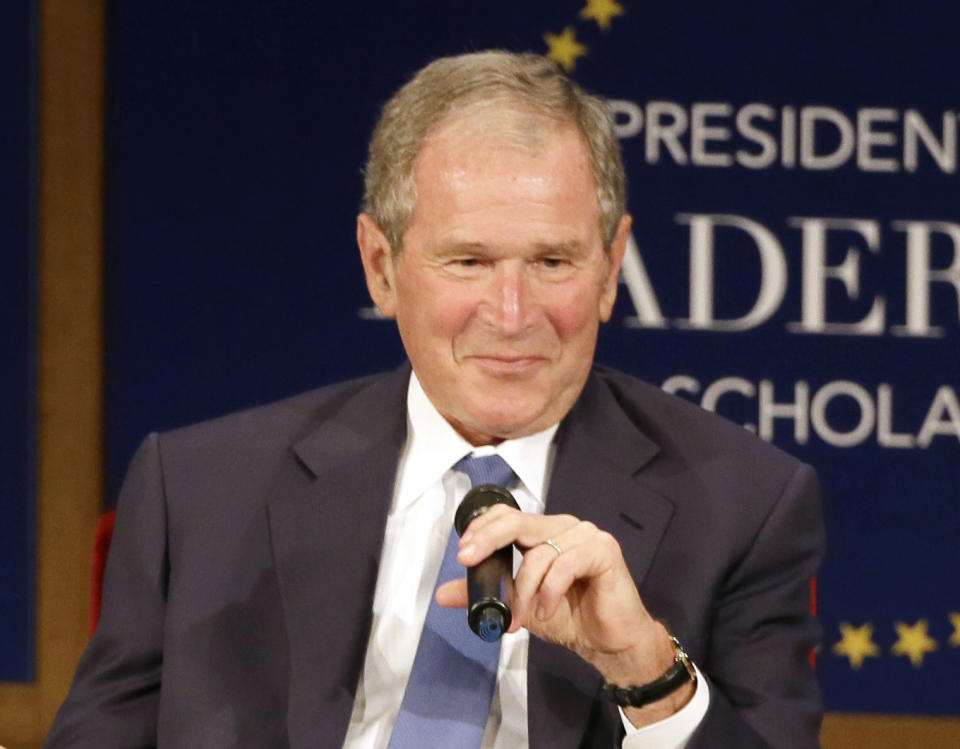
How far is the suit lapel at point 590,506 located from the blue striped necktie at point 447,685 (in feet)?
0.17

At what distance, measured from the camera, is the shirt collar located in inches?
62.9

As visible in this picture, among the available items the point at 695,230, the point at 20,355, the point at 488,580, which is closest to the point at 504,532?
the point at 488,580

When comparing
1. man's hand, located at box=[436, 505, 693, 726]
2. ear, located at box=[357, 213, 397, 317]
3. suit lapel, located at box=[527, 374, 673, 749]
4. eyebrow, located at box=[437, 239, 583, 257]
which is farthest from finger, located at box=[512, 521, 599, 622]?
ear, located at box=[357, 213, 397, 317]

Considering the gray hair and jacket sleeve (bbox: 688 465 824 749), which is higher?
the gray hair

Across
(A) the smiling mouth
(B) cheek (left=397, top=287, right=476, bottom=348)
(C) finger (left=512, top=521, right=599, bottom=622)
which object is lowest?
(C) finger (left=512, top=521, right=599, bottom=622)

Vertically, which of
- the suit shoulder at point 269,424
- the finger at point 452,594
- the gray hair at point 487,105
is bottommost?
the finger at point 452,594

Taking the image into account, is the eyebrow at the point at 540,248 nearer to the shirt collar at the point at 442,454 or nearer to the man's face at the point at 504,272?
the man's face at the point at 504,272

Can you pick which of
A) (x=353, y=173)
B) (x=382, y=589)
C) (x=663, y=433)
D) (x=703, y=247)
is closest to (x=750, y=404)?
(x=703, y=247)

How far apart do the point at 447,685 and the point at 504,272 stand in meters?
0.43

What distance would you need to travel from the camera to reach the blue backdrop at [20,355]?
2.67 meters

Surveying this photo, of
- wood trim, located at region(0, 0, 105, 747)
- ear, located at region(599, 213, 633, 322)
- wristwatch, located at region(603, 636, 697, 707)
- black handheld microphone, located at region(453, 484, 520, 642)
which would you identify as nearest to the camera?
black handheld microphone, located at region(453, 484, 520, 642)

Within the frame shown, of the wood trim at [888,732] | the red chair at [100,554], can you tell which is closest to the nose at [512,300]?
the red chair at [100,554]

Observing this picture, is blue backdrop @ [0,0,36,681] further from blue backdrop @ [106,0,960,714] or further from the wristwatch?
Answer: the wristwatch

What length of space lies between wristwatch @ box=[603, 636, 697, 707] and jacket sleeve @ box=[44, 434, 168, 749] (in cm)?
51
